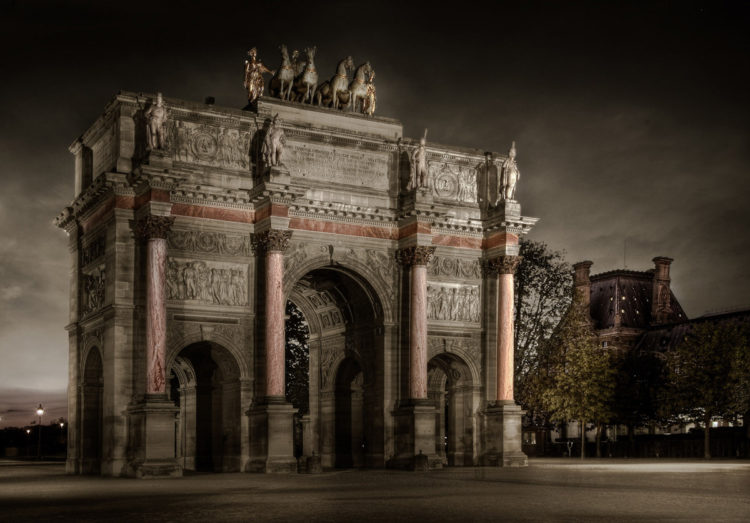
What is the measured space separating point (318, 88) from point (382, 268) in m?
7.72

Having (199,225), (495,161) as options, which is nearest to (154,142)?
(199,225)

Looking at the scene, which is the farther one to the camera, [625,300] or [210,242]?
[625,300]

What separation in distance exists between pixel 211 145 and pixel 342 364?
1127 cm

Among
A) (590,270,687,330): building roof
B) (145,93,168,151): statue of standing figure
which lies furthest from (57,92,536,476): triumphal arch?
(590,270,687,330): building roof

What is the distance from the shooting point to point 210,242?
42.0m

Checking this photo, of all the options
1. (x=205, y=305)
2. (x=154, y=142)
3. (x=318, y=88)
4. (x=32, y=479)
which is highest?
(x=318, y=88)

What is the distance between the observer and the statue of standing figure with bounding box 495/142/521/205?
A: 155 feet

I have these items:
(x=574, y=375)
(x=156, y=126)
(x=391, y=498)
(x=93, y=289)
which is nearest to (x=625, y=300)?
(x=574, y=375)

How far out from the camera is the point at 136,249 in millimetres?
40625

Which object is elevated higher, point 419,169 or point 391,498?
point 419,169

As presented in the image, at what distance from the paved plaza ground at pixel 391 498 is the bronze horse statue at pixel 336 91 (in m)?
16.1

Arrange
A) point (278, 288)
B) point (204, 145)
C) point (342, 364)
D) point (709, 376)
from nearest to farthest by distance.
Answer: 1. point (278, 288)
2. point (204, 145)
3. point (342, 364)
4. point (709, 376)

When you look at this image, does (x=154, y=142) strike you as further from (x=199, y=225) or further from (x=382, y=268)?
(x=382, y=268)

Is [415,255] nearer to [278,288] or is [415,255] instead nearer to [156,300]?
[278,288]
